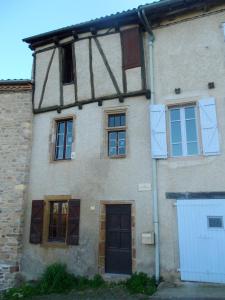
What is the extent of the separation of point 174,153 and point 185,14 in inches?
153

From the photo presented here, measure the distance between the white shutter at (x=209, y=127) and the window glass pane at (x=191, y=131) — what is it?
27 cm

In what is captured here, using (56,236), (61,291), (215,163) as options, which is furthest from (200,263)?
(56,236)

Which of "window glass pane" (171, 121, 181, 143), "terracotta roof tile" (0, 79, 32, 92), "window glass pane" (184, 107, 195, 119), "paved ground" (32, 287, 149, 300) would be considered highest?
"terracotta roof tile" (0, 79, 32, 92)

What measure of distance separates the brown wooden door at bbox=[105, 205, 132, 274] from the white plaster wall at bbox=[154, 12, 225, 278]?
902 millimetres

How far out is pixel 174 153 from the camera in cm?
734

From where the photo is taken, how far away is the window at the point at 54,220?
7859 mm

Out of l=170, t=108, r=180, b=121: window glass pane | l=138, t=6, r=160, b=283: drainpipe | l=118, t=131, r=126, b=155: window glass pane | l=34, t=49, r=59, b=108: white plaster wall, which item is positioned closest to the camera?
l=138, t=6, r=160, b=283: drainpipe

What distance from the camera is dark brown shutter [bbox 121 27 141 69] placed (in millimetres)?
8133

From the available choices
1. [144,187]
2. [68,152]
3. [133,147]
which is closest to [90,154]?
[68,152]

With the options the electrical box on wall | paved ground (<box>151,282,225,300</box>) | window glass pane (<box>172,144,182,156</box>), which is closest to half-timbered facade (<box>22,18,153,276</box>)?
the electrical box on wall

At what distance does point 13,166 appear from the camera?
8648 mm

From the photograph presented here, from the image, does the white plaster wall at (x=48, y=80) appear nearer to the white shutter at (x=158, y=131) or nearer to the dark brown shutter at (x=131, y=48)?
the dark brown shutter at (x=131, y=48)

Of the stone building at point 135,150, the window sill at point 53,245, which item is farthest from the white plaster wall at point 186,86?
the window sill at point 53,245

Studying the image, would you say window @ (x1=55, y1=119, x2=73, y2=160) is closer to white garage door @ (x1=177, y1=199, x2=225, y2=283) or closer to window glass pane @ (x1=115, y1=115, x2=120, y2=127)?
window glass pane @ (x1=115, y1=115, x2=120, y2=127)
